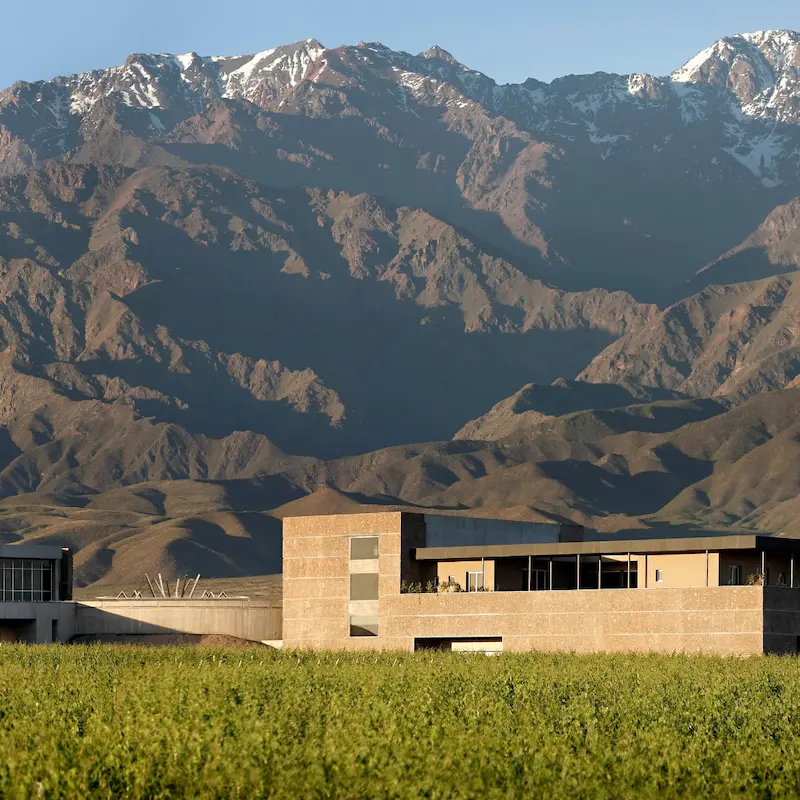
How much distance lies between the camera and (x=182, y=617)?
383 feet

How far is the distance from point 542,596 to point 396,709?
120 feet

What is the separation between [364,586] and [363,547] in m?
2.52

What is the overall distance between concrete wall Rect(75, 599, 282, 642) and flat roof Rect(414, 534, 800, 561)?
44.0 ft

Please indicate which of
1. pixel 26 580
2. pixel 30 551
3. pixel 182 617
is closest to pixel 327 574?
pixel 182 617

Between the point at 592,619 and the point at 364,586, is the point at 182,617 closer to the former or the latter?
the point at 364,586

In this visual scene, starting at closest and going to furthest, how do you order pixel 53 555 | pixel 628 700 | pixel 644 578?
1. pixel 628 700
2. pixel 644 578
3. pixel 53 555

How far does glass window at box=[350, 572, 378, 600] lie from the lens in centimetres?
10606

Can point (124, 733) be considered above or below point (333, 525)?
below

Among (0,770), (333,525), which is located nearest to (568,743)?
(0,770)

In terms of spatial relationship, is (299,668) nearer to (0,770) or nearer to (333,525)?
(333,525)

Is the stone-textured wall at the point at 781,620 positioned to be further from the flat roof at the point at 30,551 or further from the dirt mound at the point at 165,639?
the flat roof at the point at 30,551

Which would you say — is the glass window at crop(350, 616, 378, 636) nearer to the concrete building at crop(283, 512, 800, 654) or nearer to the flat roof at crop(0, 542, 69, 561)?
the concrete building at crop(283, 512, 800, 654)

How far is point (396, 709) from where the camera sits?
211 feet

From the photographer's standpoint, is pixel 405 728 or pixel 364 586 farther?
pixel 364 586
